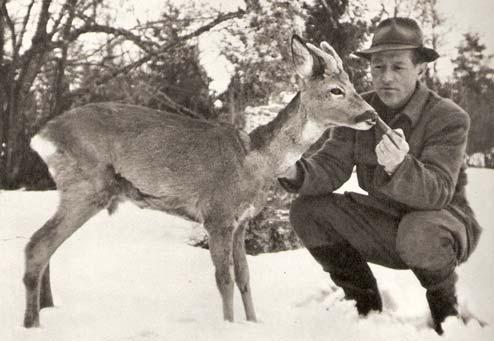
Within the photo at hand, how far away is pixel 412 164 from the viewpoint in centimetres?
299

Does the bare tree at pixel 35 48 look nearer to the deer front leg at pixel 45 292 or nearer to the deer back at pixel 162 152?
the deer back at pixel 162 152

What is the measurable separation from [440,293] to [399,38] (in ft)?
4.25

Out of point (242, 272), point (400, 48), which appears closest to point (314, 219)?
point (242, 272)

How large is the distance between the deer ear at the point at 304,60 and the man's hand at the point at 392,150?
0.47m

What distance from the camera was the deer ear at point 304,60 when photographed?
119 inches

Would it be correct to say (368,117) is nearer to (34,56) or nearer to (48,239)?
(48,239)

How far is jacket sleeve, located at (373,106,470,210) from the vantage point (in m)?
3.01

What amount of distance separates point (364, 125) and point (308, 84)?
345mm

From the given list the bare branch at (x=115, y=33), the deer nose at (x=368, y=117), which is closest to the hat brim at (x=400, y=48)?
the deer nose at (x=368, y=117)

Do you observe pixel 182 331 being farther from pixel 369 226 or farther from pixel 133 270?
pixel 369 226

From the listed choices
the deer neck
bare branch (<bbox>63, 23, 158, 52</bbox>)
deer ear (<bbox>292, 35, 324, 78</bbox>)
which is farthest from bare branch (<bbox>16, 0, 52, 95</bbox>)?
deer ear (<bbox>292, 35, 324, 78</bbox>)

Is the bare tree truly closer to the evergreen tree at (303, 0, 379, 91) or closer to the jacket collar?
the evergreen tree at (303, 0, 379, 91)

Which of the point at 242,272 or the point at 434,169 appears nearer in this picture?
→ the point at 434,169

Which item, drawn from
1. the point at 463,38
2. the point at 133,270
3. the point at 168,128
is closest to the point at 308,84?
the point at 168,128
